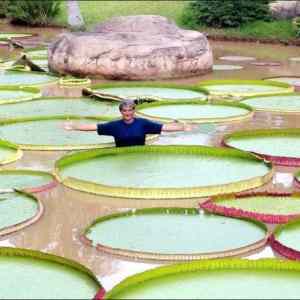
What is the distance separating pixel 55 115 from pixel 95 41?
12.3 ft

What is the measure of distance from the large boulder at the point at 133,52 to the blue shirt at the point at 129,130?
569cm

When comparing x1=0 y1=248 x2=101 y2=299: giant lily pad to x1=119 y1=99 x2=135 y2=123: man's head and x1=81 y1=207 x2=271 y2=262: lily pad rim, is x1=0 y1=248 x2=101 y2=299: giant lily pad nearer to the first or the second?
x1=81 y1=207 x2=271 y2=262: lily pad rim

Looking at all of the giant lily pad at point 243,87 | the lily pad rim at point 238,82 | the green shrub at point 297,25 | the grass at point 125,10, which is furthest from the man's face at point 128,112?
the grass at point 125,10

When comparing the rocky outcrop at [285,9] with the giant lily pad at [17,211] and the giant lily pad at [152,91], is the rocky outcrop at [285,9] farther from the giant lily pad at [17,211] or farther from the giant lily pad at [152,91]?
the giant lily pad at [17,211]

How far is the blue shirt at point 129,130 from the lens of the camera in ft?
26.7

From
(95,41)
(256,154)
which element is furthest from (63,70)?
(256,154)

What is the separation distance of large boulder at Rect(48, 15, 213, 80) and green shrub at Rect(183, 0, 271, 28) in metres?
6.98

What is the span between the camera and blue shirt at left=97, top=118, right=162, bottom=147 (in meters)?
8.13

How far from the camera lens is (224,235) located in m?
6.08

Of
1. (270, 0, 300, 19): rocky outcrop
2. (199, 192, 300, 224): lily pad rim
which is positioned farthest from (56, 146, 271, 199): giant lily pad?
(270, 0, 300, 19): rocky outcrop

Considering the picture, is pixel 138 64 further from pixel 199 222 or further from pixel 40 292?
pixel 40 292

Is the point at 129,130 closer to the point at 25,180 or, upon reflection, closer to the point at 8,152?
the point at 25,180

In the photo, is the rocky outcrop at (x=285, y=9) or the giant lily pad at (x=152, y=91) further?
the rocky outcrop at (x=285, y=9)

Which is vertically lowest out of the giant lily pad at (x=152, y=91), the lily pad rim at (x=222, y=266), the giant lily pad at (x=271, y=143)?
the giant lily pad at (x=152, y=91)
